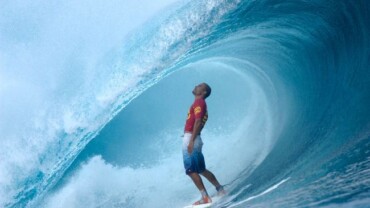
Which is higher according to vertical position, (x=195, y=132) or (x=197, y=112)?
(x=197, y=112)

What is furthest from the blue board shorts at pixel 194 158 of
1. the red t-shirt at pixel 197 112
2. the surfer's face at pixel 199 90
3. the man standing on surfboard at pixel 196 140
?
the surfer's face at pixel 199 90

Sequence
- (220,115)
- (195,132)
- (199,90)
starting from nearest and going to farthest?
(195,132) → (199,90) → (220,115)

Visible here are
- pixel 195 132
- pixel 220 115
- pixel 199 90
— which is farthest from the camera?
pixel 220 115

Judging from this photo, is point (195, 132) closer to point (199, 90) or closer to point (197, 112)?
point (197, 112)

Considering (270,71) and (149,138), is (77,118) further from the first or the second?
(270,71)

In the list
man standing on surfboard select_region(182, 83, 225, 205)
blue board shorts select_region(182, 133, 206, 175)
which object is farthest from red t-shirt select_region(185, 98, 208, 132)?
blue board shorts select_region(182, 133, 206, 175)

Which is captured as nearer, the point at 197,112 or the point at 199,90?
the point at 197,112

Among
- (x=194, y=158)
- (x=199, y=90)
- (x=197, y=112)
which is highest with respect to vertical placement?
(x=199, y=90)

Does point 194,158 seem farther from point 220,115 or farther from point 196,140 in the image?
point 220,115

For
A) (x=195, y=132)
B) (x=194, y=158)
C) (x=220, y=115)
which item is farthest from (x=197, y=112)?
(x=220, y=115)

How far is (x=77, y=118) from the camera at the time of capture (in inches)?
324

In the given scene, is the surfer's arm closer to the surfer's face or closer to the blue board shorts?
the blue board shorts

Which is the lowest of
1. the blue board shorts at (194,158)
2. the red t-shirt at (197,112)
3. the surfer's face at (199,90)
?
the blue board shorts at (194,158)

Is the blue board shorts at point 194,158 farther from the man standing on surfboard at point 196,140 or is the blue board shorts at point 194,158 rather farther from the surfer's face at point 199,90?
the surfer's face at point 199,90
